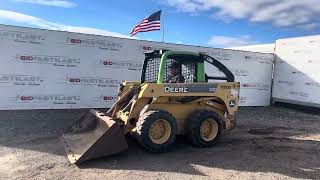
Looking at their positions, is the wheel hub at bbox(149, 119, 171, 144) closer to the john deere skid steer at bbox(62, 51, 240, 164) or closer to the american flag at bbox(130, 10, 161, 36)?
the john deere skid steer at bbox(62, 51, 240, 164)

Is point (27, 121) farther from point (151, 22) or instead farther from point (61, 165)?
point (151, 22)

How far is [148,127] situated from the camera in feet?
25.6

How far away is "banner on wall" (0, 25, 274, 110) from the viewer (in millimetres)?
11938

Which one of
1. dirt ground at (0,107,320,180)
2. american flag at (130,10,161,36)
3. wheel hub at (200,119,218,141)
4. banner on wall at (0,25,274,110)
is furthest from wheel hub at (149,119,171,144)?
american flag at (130,10,161,36)

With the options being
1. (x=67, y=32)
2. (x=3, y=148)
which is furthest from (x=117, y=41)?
(x=3, y=148)

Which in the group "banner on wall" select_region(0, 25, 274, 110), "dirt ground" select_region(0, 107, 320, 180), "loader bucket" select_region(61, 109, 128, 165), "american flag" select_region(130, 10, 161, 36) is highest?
"american flag" select_region(130, 10, 161, 36)

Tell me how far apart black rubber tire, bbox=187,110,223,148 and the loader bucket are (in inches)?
68.7

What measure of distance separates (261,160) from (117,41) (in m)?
7.42

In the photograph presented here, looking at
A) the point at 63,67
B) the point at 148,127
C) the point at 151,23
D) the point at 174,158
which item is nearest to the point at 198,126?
the point at 174,158

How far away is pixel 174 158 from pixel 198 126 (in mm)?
1087

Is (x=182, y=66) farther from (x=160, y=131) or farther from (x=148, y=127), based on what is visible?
(x=148, y=127)

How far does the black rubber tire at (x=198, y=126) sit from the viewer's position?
8562 millimetres

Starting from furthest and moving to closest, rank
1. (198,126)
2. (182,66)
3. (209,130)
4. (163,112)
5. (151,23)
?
(151,23), (182,66), (209,130), (198,126), (163,112)

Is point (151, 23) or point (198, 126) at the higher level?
point (151, 23)
